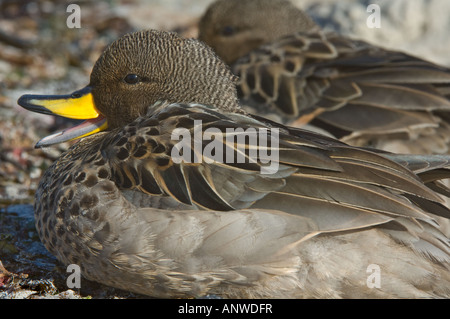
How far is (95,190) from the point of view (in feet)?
11.5

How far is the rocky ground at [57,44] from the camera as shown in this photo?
4.91 m

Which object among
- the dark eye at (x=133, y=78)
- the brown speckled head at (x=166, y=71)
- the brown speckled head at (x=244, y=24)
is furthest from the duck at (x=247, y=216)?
the brown speckled head at (x=244, y=24)

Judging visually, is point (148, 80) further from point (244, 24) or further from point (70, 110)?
point (244, 24)

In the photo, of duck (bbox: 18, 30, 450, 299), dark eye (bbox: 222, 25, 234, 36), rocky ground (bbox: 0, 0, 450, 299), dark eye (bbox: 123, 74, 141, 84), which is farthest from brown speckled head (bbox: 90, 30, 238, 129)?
dark eye (bbox: 222, 25, 234, 36)

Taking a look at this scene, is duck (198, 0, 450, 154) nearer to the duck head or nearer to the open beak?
the duck head

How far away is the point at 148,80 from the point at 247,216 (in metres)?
1.14

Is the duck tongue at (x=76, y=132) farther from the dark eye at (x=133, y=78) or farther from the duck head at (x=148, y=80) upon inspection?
the dark eye at (x=133, y=78)

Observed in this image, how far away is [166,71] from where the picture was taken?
398 cm

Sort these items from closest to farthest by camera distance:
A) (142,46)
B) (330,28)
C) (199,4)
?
(142,46), (330,28), (199,4)

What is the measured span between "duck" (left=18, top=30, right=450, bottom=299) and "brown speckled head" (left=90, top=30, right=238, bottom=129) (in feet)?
1.26

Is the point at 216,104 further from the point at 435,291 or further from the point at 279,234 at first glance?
the point at 435,291

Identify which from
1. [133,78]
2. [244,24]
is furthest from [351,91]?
[244,24]
